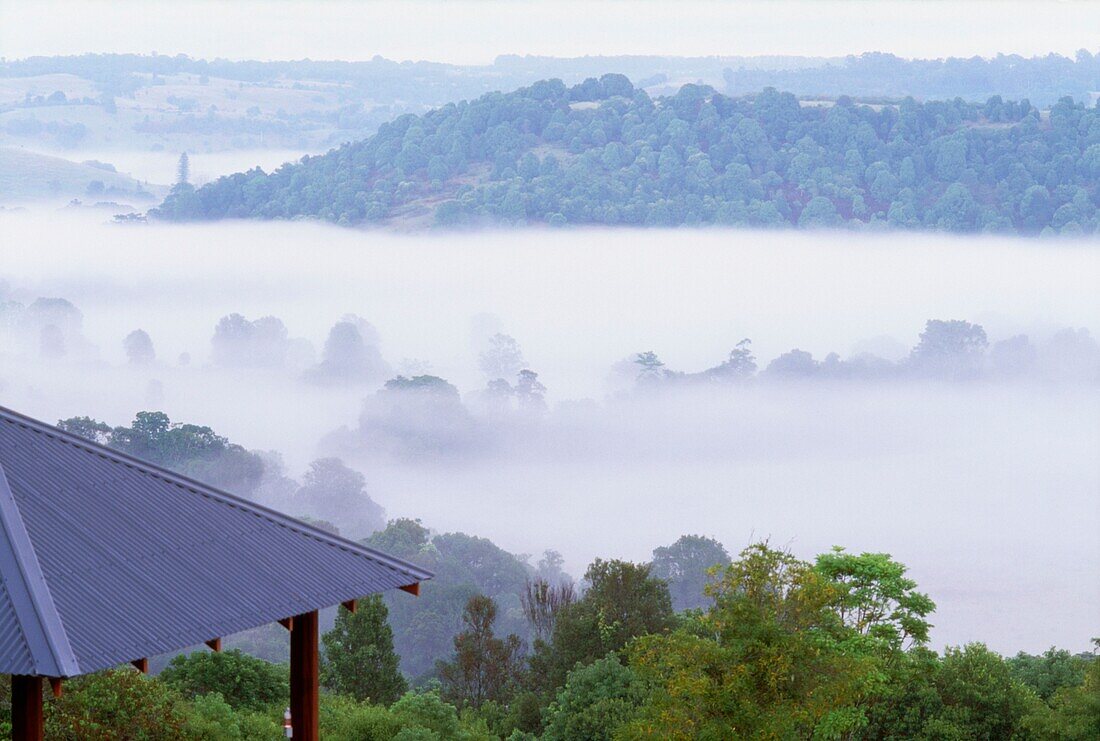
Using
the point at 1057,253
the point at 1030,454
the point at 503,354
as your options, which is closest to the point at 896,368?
the point at 1030,454

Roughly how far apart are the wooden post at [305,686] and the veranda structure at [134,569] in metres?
0.01

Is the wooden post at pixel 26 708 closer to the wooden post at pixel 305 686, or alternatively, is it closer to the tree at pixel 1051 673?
the wooden post at pixel 305 686

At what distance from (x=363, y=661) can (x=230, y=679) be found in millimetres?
11067

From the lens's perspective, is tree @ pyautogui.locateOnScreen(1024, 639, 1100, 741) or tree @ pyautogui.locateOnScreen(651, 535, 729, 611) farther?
tree @ pyautogui.locateOnScreen(651, 535, 729, 611)

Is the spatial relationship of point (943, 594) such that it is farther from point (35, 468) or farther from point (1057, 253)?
point (35, 468)

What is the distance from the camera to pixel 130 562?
9.53m

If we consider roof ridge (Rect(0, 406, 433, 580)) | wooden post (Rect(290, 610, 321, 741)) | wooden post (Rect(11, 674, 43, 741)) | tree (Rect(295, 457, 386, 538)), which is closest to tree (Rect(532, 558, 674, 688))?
wooden post (Rect(290, 610, 321, 741))

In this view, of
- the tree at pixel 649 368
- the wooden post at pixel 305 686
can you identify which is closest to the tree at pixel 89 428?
the tree at pixel 649 368

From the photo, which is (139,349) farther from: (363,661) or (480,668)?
(363,661)

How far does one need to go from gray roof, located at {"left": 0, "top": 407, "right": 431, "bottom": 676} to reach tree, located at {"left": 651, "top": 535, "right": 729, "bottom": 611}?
83.6m

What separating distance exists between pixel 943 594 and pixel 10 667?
12781 centimetres

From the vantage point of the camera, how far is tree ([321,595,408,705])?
127 ft

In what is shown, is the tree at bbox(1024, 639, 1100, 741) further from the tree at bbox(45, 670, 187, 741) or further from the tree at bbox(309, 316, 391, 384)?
the tree at bbox(309, 316, 391, 384)

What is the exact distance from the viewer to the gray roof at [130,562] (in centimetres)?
859
